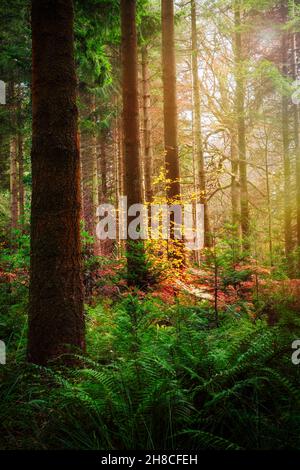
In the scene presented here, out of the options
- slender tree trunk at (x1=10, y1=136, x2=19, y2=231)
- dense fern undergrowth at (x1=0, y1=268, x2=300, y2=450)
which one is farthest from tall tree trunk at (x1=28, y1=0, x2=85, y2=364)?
slender tree trunk at (x1=10, y1=136, x2=19, y2=231)

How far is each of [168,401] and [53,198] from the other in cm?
247

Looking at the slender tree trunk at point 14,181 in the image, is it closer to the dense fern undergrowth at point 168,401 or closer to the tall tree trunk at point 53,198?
the tall tree trunk at point 53,198

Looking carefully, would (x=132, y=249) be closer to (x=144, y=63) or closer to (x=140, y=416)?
(x=140, y=416)

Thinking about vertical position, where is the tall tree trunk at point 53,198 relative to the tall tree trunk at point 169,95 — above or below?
below

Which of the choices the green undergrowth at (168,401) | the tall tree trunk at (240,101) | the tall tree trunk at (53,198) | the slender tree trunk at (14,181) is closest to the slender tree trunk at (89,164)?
the slender tree trunk at (14,181)

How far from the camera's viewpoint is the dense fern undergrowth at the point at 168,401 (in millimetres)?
2633

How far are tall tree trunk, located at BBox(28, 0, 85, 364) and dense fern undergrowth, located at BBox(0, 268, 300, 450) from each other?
1.43ft

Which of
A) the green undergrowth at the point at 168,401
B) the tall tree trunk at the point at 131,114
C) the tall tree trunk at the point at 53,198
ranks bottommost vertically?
the green undergrowth at the point at 168,401

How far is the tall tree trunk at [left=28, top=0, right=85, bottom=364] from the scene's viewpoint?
3871 millimetres

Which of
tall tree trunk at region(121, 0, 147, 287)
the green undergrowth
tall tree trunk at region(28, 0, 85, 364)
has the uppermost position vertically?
tall tree trunk at region(121, 0, 147, 287)

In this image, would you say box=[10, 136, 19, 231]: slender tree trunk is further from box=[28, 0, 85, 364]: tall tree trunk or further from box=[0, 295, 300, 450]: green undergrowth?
box=[0, 295, 300, 450]: green undergrowth

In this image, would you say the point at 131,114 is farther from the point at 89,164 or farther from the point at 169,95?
the point at 89,164

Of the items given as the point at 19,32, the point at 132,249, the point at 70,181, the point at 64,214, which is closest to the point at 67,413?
the point at 64,214

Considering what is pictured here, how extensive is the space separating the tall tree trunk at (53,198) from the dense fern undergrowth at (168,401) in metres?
0.44
